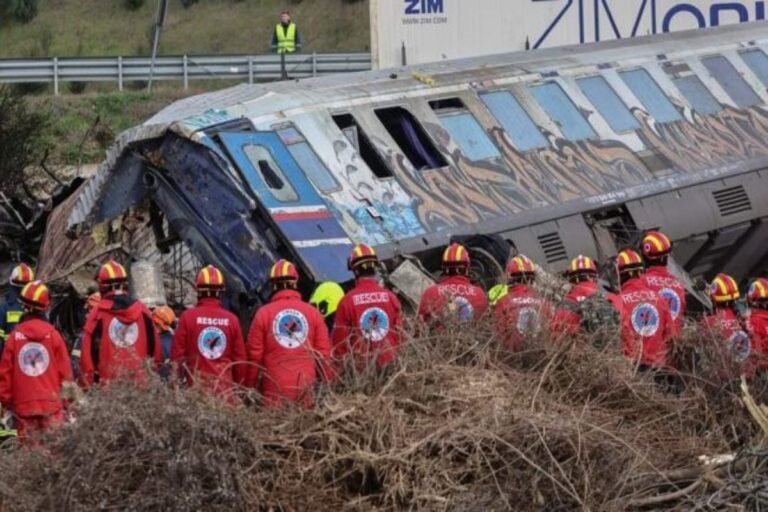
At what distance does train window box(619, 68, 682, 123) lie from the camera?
55.2 feet

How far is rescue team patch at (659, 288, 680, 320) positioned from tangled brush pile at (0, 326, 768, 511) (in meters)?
2.42

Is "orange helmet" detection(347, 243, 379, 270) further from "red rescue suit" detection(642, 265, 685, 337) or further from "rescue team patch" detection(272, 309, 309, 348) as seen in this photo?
"red rescue suit" detection(642, 265, 685, 337)

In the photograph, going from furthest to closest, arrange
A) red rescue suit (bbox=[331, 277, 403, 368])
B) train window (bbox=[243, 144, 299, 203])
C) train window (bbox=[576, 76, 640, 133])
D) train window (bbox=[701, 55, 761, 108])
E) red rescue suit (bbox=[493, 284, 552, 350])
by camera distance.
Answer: train window (bbox=[701, 55, 761, 108]) < train window (bbox=[576, 76, 640, 133]) < train window (bbox=[243, 144, 299, 203]) < red rescue suit (bbox=[331, 277, 403, 368]) < red rescue suit (bbox=[493, 284, 552, 350])

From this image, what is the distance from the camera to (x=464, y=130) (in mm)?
15312

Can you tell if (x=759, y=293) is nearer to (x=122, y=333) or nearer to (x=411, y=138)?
(x=411, y=138)

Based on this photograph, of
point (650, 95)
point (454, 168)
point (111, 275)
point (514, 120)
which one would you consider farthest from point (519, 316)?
point (650, 95)

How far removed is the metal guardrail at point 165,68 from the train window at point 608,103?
17.8m

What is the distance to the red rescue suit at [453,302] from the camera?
392 inches

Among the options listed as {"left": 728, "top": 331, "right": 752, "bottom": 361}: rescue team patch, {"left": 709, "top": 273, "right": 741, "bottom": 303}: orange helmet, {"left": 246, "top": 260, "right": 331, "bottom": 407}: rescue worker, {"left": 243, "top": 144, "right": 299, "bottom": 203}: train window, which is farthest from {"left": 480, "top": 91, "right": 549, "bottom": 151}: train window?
{"left": 246, "top": 260, "right": 331, "bottom": 407}: rescue worker

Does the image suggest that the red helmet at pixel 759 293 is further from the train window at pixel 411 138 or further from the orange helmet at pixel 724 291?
the train window at pixel 411 138

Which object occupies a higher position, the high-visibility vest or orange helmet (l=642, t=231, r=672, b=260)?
the high-visibility vest

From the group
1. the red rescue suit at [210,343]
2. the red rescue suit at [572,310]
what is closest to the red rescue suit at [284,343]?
the red rescue suit at [210,343]

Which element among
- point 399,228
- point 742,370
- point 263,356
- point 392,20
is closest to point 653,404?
point 742,370

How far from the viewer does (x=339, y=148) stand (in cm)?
1425
